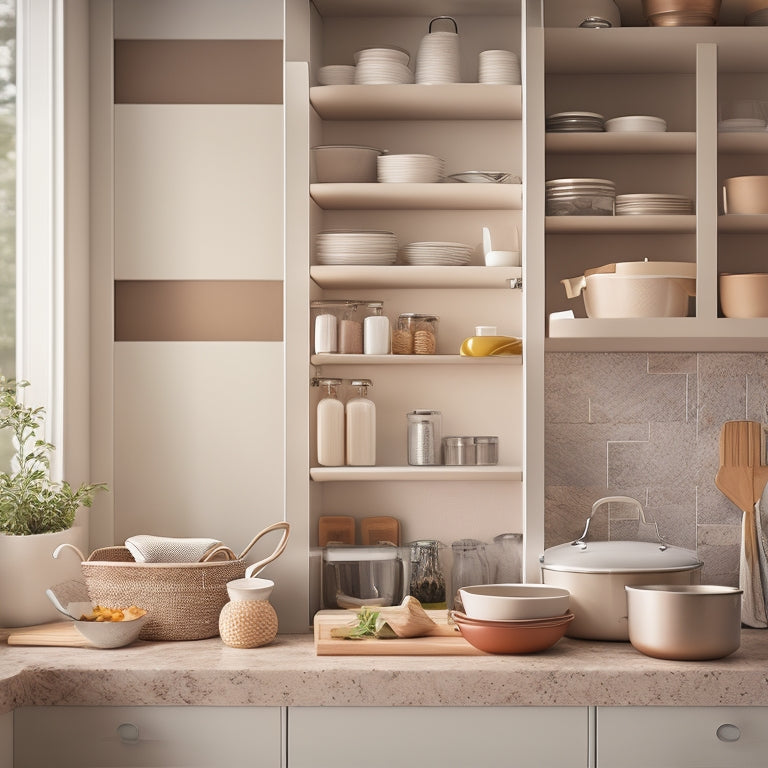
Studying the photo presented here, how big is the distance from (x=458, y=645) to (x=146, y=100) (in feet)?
6.12

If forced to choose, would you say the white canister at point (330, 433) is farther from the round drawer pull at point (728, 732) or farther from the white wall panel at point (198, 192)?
the round drawer pull at point (728, 732)

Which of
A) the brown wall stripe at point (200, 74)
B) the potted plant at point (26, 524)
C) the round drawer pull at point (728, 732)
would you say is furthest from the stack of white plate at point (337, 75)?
the round drawer pull at point (728, 732)

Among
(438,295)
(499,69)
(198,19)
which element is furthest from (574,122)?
(198,19)

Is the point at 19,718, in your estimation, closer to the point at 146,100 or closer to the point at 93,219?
the point at 93,219

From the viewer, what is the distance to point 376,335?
2.68 metres

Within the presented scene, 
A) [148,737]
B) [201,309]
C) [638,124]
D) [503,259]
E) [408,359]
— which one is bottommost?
[148,737]

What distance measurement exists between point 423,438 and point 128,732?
114 cm

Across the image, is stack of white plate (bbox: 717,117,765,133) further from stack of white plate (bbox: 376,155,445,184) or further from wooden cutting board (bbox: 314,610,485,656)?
wooden cutting board (bbox: 314,610,485,656)

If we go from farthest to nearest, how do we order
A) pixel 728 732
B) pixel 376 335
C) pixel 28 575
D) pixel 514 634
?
pixel 376 335, pixel 28 575, pixel 514 634, pixel 728 732

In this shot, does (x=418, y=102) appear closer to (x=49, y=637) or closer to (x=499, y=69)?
(x=499, y=69)

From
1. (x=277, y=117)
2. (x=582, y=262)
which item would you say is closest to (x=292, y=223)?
(x=277, y=117)

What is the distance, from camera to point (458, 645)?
231 cm

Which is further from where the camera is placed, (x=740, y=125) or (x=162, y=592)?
(x=740, y=125)

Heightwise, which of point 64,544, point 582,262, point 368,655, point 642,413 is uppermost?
point 582,262
